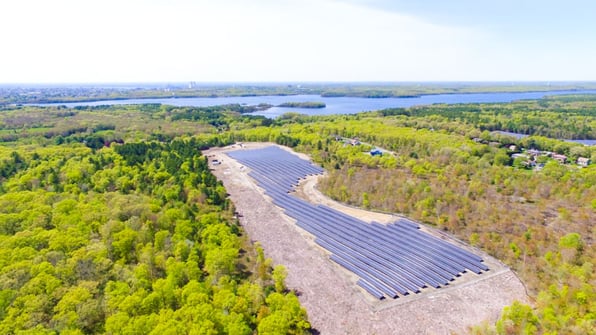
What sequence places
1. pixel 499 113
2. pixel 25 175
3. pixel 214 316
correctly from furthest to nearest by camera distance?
pixel 499 113 → pixel 25 175 → pixel 214 316

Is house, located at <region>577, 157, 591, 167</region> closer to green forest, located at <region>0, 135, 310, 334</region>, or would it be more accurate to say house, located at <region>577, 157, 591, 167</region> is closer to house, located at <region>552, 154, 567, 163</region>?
house, located at <region>552, 154, 567, 163</region>

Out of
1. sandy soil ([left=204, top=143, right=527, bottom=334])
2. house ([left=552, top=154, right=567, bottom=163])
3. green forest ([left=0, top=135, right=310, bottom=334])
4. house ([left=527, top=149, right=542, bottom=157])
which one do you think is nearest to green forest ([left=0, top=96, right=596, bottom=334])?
green forest ([left=0, top=135, right=310, bottom=334])

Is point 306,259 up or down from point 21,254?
down

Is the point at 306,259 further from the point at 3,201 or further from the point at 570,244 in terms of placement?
the point at 3,201

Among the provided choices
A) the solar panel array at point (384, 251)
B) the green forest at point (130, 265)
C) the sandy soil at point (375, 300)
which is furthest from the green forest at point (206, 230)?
the solar panel array at point (384, 251)

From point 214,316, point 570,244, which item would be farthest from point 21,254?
point 570,244

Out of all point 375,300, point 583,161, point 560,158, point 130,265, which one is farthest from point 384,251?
point 583,161

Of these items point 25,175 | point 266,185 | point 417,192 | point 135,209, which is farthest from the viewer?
point 266,185
